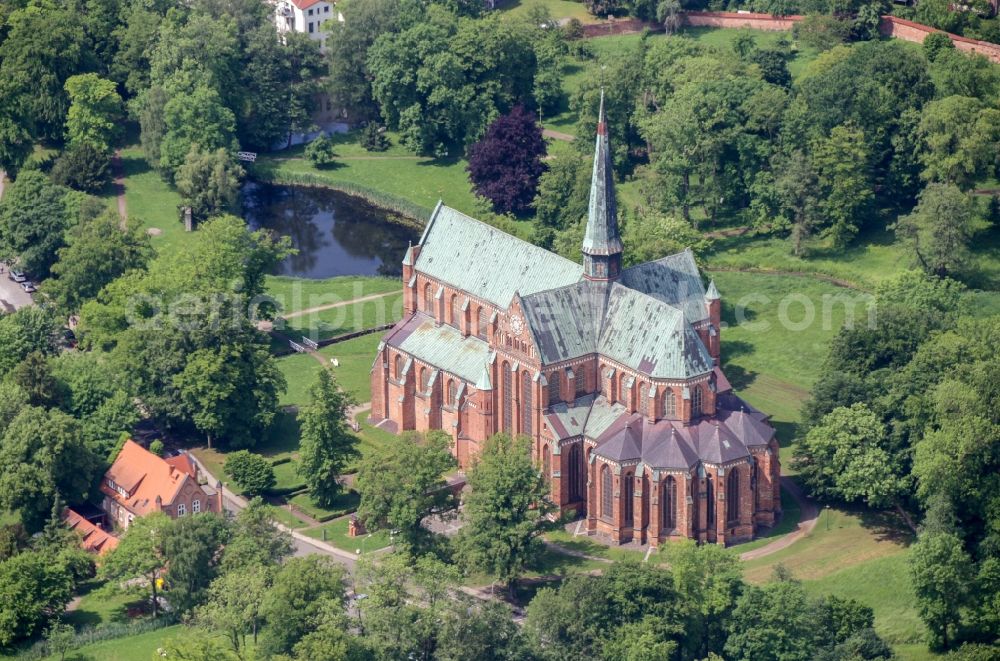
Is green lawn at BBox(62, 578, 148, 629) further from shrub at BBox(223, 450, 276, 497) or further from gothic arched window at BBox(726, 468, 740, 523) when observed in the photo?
gothic arched window at BBox(726, 468, 740, 523)

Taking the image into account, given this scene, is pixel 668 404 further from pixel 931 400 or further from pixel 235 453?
pixel 235 453

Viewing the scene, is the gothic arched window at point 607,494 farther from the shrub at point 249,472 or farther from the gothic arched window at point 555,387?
the shrub at point 249,472

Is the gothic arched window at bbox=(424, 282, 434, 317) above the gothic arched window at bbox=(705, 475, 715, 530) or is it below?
above

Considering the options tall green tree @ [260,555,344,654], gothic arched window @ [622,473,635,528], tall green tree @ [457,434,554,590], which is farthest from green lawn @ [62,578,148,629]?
gothic arched window @ [622,473,635,528]

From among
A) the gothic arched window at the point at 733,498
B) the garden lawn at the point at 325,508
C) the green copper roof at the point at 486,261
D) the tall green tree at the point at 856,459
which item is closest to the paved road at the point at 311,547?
the garden lawn at the point at 325,508

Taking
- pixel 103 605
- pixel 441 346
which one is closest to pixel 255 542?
pixel 103 605

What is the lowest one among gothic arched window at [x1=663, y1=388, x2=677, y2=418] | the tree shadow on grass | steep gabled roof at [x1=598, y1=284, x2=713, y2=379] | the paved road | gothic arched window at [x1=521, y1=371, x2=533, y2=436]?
the paved road

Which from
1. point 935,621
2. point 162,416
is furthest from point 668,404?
point 162,416
